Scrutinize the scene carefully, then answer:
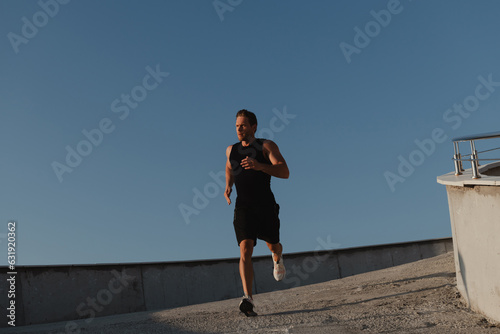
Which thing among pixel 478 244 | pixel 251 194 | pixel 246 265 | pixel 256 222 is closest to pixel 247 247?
pixel 246 265

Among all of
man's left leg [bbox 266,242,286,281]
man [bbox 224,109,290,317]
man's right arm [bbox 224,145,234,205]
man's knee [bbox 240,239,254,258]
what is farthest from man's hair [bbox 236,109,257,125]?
man's left leg [bbox 266,242,286,281]

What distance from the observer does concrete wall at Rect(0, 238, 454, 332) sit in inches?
463

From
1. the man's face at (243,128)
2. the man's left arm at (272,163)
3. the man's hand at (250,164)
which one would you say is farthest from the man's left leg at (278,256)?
the man's face at (243,128)

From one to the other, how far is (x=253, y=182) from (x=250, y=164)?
0.52 meters

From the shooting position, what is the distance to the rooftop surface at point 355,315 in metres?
5.38

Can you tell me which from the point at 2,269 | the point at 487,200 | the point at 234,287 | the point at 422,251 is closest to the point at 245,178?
the point at 487,200

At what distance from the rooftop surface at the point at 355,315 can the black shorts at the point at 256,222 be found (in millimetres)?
1005

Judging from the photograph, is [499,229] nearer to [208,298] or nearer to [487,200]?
[487,200]

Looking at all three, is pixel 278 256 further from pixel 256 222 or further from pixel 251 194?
pixel 251 194

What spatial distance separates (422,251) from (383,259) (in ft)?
5.60

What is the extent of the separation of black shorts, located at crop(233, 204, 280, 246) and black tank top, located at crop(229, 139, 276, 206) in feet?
0.26

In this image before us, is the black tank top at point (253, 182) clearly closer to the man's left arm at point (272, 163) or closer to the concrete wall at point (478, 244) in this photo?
the man's left arm at point (272, 163)

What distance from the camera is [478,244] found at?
18.4 feet

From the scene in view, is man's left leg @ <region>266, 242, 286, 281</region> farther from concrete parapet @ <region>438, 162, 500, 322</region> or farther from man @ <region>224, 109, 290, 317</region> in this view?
concrete parapet @ <region>438, 162, 500, 322</region>
